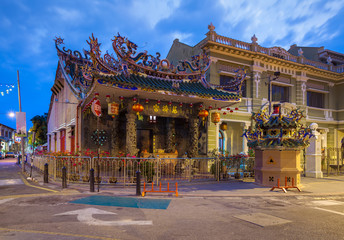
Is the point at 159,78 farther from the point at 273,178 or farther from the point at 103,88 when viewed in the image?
the point at 273,178

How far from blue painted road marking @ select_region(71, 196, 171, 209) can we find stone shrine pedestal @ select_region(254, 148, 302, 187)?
5289mm

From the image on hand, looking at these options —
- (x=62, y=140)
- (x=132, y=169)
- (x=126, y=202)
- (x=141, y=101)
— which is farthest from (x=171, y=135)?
(x=62, y=140)

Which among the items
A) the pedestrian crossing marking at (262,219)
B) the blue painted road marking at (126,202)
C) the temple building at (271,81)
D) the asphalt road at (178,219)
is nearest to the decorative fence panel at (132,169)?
the blue painted road marking at (126,202)

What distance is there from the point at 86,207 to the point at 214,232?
405 cm

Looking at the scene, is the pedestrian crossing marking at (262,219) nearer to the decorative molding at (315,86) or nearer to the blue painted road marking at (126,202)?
the blue painted road marking at (126,202)

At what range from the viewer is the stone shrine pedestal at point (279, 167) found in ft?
36.9

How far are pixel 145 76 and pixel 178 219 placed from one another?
32.2ft

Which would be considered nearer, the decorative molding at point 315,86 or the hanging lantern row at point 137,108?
the hanging lantern row at point 137,108

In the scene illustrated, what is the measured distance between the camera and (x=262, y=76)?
20750mm

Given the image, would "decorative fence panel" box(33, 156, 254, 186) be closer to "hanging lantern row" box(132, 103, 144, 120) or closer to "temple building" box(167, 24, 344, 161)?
"hanging lantern row" box(132, 103, 144, 120)

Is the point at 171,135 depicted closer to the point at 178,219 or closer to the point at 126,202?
the point at 126,202

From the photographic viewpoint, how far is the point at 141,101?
14828 millimetres

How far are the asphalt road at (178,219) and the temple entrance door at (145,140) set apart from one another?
9.65 meters

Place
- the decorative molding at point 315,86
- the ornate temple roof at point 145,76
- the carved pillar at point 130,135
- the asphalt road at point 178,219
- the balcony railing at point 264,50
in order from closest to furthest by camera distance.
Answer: the asphalt road at point 178,219
the ornate temple roof at point 145,76
the carved pillar at point 130,135
the balcony railing at point 264,50
the decorative molding at point 315,86
